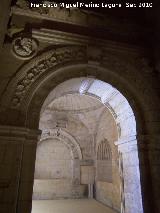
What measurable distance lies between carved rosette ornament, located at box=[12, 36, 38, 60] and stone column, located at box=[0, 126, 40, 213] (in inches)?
58.8

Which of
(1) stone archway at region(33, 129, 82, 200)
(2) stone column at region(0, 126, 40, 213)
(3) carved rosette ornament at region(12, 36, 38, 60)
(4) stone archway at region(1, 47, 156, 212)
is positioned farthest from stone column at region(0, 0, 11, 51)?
(1) stone archway at region(33, 129, 82, 200)

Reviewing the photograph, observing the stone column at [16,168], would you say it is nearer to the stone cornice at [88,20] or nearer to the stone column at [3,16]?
the stone column at [3,16]

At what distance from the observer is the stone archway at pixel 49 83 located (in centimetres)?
337

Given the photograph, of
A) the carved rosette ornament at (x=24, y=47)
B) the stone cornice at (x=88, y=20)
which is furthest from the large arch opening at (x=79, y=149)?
the carved rosette ornament at (x=24, y=47)

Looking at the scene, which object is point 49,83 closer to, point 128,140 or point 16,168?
point 16,168

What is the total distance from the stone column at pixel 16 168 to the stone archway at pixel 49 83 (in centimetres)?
2

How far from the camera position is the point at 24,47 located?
A: 12.8ft

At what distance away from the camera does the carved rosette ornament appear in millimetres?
3857

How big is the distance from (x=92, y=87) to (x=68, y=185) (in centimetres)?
763

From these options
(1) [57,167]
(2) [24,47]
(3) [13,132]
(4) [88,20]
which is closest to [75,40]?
(4) [88,20]

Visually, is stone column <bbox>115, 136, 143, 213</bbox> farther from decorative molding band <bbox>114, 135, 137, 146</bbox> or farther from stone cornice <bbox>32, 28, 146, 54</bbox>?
stone cornice <bbox>32, 28, 146, 54</bbox>

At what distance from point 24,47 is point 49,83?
2.88 feet

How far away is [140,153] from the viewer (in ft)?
12.4

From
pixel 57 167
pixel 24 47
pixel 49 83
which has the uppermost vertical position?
pixel 24 47
